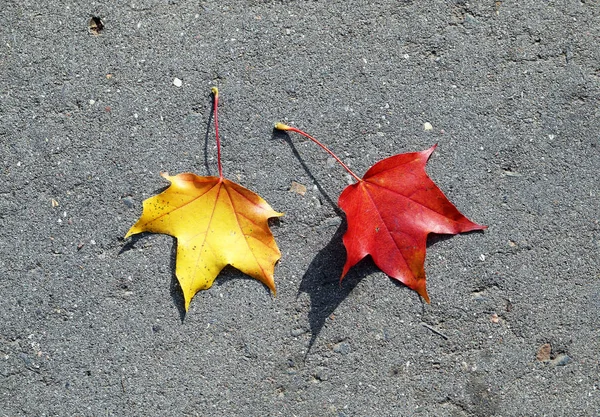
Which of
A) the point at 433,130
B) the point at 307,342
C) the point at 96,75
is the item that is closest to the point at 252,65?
the point at 96,75

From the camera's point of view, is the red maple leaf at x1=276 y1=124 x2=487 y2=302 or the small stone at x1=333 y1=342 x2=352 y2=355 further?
the small stone at x1=333 y1=342 x2=352 y2=355

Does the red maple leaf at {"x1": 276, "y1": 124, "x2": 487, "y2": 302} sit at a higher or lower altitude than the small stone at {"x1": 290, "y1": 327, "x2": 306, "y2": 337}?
higher

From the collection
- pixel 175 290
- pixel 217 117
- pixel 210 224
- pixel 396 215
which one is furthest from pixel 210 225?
pixel 396 215

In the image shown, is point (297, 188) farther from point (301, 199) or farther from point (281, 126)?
point (281, 126)

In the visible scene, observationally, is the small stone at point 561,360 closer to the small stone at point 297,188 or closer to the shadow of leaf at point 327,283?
the shadow of leaf at point 327,283

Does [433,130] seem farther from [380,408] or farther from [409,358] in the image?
[380,408]

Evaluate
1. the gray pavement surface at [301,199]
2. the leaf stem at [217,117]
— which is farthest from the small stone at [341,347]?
the leaf stem at [217,117]

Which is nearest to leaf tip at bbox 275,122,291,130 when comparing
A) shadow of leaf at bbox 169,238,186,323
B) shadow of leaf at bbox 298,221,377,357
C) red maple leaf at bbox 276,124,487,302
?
red maple leaf at bbox 276,124,487,302

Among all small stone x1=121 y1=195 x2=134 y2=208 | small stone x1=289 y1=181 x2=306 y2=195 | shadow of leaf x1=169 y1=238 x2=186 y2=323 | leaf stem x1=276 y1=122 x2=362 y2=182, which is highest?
leaf stem x1=276 y1=122 x2=362 y2=182

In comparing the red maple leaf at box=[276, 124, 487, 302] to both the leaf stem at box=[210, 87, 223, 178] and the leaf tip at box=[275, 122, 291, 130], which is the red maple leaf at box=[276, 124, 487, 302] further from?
the leaf stem at box=[210, 87, 223, 178]
